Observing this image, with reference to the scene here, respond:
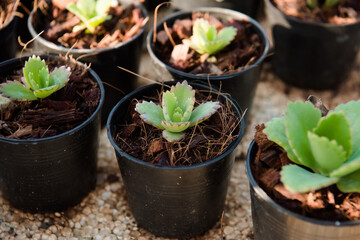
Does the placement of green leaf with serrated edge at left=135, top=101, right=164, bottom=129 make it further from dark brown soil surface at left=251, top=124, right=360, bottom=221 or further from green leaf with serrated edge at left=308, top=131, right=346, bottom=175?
green leaf with serrated edge at left=308, top=131, right=346, bottom=175

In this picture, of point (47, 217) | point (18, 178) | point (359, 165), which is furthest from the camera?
point (47, 217)

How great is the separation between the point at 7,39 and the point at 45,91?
28.4 inches

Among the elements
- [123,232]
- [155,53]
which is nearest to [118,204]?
[123,232]

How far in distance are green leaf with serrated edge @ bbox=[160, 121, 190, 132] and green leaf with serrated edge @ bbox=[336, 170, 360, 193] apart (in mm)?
537

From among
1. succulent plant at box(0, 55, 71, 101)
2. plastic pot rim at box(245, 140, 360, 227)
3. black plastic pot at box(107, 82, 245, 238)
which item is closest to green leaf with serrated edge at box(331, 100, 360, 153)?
plastic pot rim at box(245, 140, 360, 227)

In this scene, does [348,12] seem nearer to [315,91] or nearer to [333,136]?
[315,91]

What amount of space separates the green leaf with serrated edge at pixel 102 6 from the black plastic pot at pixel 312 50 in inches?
33.9

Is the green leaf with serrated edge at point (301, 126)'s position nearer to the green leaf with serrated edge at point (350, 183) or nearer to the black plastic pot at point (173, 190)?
the green leaf with serrated edge at point (350, 183)

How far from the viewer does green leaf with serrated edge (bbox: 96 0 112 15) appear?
2.19 m

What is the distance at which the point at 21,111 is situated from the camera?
1803 millimetres

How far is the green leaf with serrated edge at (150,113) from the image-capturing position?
1.63 meters

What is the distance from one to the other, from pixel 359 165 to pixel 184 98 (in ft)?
2.23

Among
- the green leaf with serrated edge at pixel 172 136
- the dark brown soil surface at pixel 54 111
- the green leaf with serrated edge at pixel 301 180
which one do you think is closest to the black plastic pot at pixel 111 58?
the dark brown soil surface at pixel 54 111

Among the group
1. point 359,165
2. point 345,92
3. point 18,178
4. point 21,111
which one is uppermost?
point 359,165
